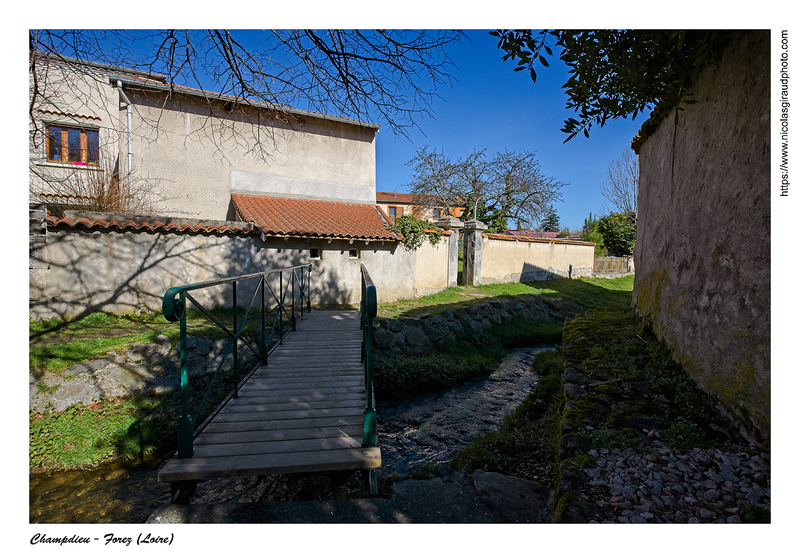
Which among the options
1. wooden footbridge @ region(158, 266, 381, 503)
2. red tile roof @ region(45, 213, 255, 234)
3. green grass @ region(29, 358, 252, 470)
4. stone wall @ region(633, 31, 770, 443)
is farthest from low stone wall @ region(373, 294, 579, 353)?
stone wall @ region(633, 31, 770, 443)

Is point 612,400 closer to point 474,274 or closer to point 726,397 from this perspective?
point 726,397

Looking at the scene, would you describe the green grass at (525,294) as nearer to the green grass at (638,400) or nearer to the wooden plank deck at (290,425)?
the wooden plank deck at (290,425)

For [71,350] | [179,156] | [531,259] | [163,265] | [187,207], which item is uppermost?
[179,156]

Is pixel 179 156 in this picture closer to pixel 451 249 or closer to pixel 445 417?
pixel 451 249

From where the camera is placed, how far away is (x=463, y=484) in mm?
2859

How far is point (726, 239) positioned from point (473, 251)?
1194 centimetres

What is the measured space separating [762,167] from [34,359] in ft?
28.8

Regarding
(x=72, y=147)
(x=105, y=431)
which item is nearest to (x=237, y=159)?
(x=72, y=147)

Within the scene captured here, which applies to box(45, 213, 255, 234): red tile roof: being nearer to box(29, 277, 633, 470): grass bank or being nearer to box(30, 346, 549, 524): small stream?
box(29, 277, 633, 470): grass bank

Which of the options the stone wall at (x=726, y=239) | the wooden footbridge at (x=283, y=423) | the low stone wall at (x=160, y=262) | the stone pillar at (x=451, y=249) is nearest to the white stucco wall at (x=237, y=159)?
the low stone wall at (x=160, y=262)

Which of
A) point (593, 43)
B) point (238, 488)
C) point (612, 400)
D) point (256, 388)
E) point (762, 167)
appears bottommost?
point (238, 488)

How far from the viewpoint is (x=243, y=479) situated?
14.2 ft

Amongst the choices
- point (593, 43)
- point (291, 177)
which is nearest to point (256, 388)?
point (593, 43)

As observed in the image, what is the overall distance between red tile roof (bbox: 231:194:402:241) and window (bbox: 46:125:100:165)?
394 cm
